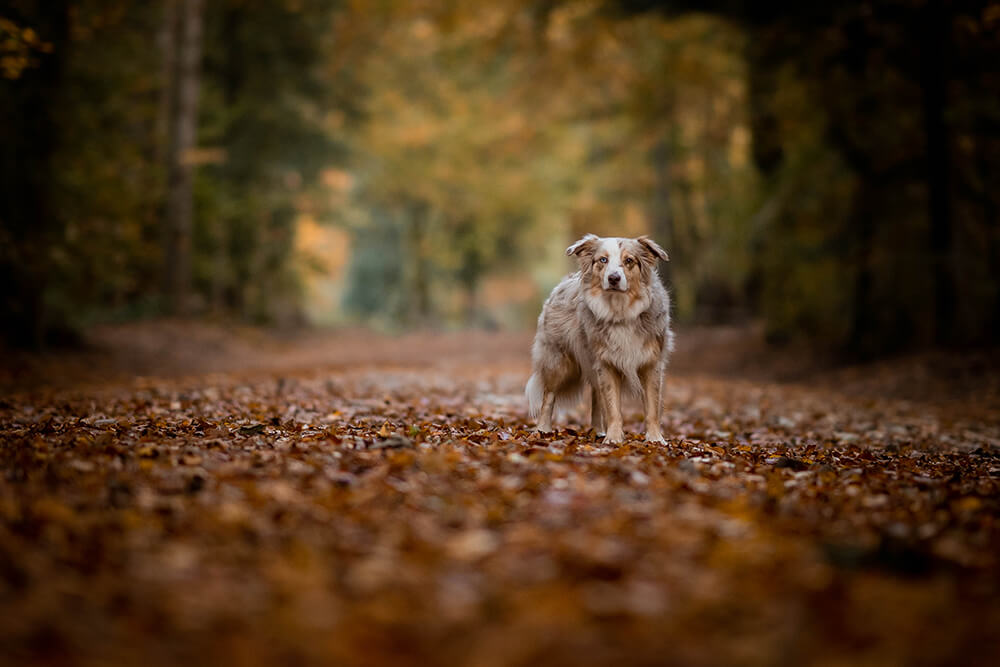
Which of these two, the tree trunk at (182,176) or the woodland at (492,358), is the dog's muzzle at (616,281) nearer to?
the woodland at (492,358)

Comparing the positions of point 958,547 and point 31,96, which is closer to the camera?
point 958,547

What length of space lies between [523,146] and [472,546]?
22.3m

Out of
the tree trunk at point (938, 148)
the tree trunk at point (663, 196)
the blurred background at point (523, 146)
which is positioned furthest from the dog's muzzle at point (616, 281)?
the tree trunk at point (663, 196)

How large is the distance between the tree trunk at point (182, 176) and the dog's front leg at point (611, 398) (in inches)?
623

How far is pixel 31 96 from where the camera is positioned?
1065 centimetres

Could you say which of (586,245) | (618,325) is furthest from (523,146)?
(618,325)

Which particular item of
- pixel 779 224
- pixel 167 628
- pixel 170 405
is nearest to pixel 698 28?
pixel 779 224

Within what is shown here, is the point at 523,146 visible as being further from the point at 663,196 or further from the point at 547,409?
the point at 547,409

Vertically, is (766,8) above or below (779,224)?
above

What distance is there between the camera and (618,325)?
589cm

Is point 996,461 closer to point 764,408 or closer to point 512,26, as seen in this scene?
point 764,408

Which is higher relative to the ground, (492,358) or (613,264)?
(613,264)

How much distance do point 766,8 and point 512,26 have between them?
6.16 meters

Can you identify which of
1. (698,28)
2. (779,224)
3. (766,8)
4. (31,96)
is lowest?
(779,224)
